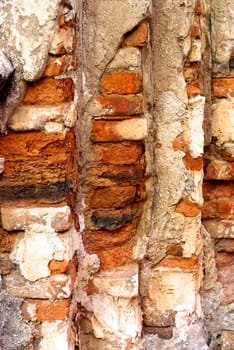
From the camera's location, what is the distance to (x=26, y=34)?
1.57m

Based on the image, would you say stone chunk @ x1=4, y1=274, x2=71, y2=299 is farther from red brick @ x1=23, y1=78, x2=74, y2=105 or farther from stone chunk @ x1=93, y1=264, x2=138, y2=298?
red brick @ x1=23, y1=78, x2=74, y2=105

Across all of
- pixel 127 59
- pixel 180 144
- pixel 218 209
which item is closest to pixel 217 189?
pixel 218 209

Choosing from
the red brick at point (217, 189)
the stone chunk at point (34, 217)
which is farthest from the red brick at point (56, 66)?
the red brick at point (217, 189)

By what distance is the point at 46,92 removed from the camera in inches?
63.4

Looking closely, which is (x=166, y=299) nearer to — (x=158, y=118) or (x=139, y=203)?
(x=139, y=203)

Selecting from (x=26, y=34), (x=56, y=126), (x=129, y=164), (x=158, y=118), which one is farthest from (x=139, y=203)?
(x=26, y=34)

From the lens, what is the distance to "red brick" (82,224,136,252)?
1.82m

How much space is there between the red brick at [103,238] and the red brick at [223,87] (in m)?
0.61

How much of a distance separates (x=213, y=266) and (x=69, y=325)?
66cm

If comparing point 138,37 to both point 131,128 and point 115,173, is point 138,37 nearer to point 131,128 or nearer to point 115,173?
point 131,128

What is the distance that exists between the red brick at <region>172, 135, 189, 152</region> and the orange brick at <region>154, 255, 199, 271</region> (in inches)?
14.9

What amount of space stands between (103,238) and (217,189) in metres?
0.54

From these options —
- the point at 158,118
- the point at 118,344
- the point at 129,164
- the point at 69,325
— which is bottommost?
the point at 118,344

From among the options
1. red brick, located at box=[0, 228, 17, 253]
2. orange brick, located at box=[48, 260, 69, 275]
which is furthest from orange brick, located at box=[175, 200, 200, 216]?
red brick, located at box=[0, 228, 17, 253]
